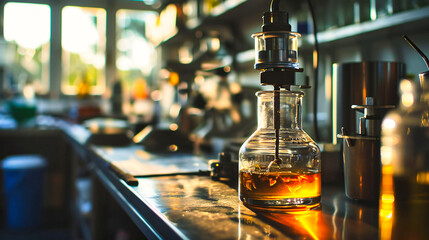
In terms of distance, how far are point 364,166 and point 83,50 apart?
4.98 metres

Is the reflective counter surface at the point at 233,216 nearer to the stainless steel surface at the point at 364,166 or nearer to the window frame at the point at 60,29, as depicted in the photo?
the stainless steel surface at the point at 364,166

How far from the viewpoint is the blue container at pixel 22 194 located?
340 cm

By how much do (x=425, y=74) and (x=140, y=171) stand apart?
799mm

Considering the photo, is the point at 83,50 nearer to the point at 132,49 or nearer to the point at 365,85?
the point at 132,49

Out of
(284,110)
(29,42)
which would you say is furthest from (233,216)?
(29,42)

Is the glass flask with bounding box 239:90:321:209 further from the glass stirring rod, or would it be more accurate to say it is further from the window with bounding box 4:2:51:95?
the window with bounding box 4:2:51:95

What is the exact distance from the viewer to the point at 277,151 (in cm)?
74

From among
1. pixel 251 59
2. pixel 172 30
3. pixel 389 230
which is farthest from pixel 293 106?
pixel 172 30

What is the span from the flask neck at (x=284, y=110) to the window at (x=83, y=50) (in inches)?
182

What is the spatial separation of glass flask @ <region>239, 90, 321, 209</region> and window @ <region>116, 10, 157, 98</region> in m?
4.62

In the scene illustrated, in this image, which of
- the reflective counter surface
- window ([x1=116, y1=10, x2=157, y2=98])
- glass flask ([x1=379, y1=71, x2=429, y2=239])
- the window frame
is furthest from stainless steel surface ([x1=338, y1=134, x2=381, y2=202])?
the window frame

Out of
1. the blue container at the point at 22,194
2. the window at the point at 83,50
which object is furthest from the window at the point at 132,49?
the blue container at the point at 22,194

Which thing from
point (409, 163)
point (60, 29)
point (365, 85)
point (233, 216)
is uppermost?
point (60, 29)

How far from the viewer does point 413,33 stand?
4.19 ft
